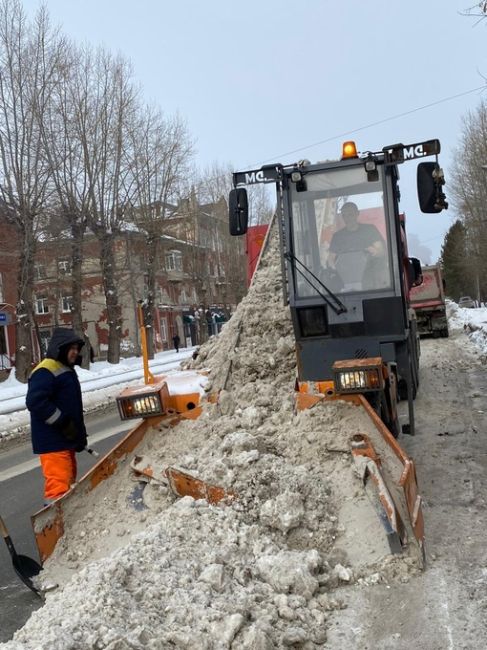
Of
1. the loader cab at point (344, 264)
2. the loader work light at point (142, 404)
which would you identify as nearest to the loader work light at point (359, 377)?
the loader cab at point (344, 264)

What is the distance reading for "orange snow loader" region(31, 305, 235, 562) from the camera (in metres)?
4.58

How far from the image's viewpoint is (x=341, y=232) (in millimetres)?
6094

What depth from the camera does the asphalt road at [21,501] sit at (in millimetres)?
4246

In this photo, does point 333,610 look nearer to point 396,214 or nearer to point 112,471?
point 112,471

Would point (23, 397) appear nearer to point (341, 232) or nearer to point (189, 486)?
point (341, 232)

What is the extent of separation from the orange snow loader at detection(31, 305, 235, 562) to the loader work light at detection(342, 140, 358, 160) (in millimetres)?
2517

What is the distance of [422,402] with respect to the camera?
33.7 feet

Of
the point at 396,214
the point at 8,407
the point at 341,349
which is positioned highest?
the point at 396,214

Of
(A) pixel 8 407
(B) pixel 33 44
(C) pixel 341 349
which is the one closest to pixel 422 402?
(C) pixel 341 349

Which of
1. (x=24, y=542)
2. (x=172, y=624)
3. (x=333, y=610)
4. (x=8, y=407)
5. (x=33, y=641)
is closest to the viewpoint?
(x=33, y=641)

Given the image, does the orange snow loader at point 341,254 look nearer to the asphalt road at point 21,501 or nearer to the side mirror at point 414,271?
the side mirror at point 414,271

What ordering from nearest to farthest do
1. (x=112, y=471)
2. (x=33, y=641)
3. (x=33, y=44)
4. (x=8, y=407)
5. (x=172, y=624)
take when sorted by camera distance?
(x=33, y=641) → (x=172, y=624) → (x=112, y=471) → (x=8, y=407) → (x=33, y=44)

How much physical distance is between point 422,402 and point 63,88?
20.7 metres

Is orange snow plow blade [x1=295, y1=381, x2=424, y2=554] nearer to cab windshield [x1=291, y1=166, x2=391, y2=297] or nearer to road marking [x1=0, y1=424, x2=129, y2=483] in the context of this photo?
cab windshield [x1=291, y1=166, x2=391, y2=297]
